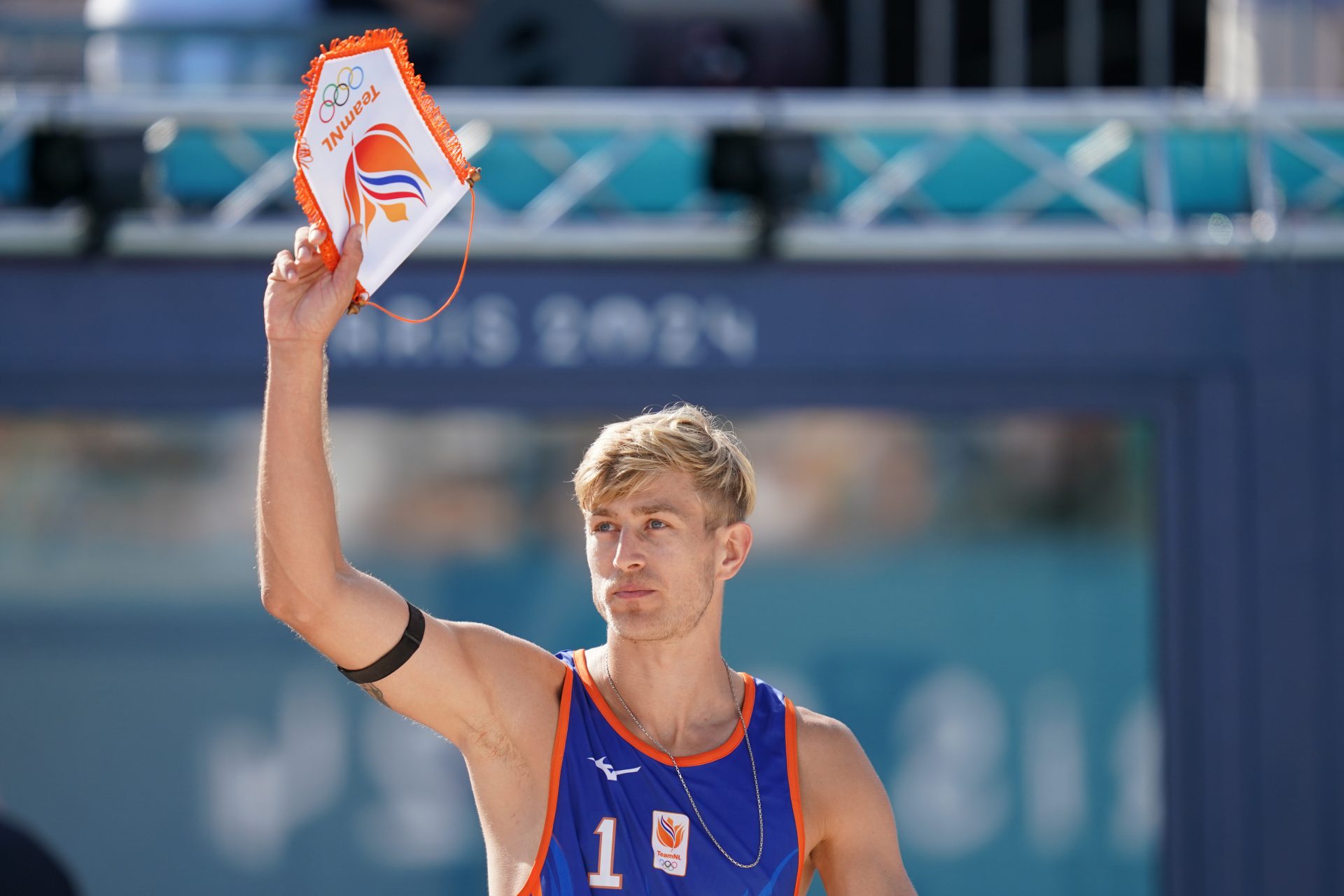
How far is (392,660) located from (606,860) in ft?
1.14

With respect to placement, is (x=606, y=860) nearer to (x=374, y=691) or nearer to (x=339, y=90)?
(x=374, y=691)

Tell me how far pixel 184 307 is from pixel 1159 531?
3.52m

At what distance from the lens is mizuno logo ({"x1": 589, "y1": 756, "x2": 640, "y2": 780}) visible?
69.3 inches

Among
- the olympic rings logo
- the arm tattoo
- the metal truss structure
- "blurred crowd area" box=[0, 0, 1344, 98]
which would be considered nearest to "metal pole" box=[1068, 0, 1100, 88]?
"blurred crowd area" box=[0, 0, 1344, 98]

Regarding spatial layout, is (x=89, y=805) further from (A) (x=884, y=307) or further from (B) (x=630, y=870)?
(B) (x=630, y=870)

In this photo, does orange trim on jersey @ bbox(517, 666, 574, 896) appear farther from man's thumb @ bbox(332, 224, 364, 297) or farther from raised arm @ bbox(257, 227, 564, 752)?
man's thumb @ bbox(332, 224, 364, 297)

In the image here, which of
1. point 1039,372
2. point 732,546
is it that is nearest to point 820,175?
point 1039,372

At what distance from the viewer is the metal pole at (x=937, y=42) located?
6523mm

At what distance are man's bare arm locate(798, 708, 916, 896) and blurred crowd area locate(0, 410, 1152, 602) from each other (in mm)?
3380

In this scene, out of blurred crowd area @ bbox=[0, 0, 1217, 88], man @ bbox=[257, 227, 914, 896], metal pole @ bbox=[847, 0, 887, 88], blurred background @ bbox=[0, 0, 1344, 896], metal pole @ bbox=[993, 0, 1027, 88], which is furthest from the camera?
metal pole @ bbox=[847, 0, 887, 88]

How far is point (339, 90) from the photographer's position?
170 centimetres

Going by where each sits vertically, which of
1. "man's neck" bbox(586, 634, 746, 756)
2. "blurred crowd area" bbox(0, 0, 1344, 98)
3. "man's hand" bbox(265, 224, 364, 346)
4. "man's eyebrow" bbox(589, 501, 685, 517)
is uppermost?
"blurred crowd area" bbox(0, 0, 1344, 98)

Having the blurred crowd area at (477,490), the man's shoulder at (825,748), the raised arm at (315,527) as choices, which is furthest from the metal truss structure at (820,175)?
the raised arm at (315,527)

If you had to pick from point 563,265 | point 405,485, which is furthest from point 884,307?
point 405,485
